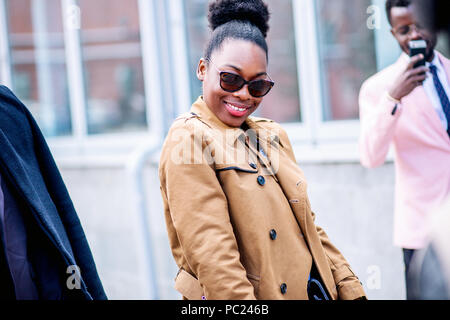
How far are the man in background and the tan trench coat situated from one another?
71cm

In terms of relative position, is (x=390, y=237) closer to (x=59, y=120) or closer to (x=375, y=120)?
(x=375, y=120)

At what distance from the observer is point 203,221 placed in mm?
1614

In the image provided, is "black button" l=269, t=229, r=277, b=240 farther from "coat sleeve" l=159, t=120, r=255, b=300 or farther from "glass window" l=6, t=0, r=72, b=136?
"glass window" l=6, t=0, r=72, b=136

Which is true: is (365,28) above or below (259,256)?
above

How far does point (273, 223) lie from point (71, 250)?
77 cm

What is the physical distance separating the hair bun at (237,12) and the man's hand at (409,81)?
29.7 inches

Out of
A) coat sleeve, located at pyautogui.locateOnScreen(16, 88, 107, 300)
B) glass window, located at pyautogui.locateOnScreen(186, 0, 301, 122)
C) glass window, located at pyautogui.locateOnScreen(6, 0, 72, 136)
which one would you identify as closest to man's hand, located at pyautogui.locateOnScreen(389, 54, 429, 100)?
coat sleeve, located at pyautogui.locateOnScreen(16, 88, 107, 300)

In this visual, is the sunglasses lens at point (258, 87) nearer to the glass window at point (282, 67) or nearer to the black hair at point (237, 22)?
the black hair at point (237, 22)

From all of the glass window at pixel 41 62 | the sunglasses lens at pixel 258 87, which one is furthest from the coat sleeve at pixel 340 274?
the glass window at pixel 41 62

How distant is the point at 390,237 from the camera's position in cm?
339

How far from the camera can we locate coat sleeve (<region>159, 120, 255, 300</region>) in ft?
5.19

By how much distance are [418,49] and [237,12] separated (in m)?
0.94

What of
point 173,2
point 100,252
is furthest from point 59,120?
point 173,2

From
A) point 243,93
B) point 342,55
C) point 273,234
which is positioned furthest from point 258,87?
point 342,55
